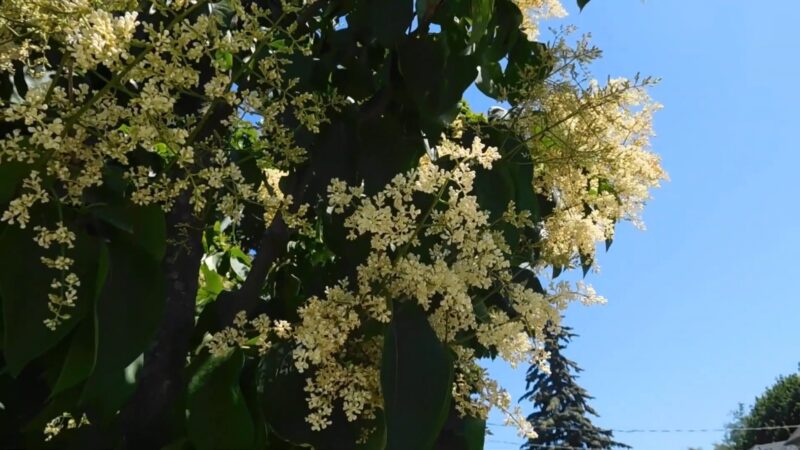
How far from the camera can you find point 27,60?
1.09 metres

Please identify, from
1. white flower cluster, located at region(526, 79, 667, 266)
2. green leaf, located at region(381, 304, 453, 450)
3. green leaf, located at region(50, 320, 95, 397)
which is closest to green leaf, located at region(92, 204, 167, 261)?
green leaf, located at region(50, 320, 95, 397)

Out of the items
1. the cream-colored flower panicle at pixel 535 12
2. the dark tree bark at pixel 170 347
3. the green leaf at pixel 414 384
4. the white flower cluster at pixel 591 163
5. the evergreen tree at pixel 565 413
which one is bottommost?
the green leaf at pixel 414 384

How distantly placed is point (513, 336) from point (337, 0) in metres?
0.66

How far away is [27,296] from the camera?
0.91m

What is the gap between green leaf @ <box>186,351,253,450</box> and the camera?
0.99m

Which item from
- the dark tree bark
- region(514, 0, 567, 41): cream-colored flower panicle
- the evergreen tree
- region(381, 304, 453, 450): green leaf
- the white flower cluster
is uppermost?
the evergreen tree

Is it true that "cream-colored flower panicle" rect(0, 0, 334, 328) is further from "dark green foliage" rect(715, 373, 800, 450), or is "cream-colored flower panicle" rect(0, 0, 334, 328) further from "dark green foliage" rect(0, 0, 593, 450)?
"dark green foliage" rect(715, 373, 800, 450)

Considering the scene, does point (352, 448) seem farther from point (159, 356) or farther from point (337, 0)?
point (337, 0)

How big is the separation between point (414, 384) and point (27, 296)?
421 millimetres

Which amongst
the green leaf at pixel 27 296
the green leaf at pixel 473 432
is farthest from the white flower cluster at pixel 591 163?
the green leaf at pixel 27 296

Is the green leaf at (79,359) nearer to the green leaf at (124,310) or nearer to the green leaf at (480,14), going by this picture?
the green leaf at (124,310)

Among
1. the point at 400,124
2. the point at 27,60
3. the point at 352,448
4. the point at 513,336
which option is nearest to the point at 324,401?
the point at 352,448

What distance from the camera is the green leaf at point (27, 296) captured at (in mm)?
886

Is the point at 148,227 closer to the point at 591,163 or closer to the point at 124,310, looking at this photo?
the point at 124,310
